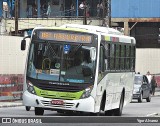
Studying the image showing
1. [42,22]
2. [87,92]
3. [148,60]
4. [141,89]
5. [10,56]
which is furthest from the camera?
[42,22]

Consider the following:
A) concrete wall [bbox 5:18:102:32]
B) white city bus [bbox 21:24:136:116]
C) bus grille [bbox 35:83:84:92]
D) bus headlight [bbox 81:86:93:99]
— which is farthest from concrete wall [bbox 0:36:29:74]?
concrete wall [bbox 5:18:102:32]

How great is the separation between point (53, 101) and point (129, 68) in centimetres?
628

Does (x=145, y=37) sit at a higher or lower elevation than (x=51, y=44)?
lower

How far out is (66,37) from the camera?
21.1m

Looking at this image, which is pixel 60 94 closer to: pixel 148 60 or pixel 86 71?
pixel 86 71

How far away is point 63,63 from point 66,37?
885mm

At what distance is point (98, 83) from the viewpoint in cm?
2091

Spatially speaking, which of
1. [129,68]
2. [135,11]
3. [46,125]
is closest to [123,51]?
[129,68]

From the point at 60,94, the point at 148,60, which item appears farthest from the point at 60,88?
the point at 148,60

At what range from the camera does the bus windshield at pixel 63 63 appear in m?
20.7

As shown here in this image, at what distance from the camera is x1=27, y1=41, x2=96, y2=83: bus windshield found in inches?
815

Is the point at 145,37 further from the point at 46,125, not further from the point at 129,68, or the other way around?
the point at 46,125

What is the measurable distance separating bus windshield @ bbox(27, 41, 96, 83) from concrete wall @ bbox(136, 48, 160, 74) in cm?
4085

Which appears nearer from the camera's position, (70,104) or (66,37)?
(70,104)
